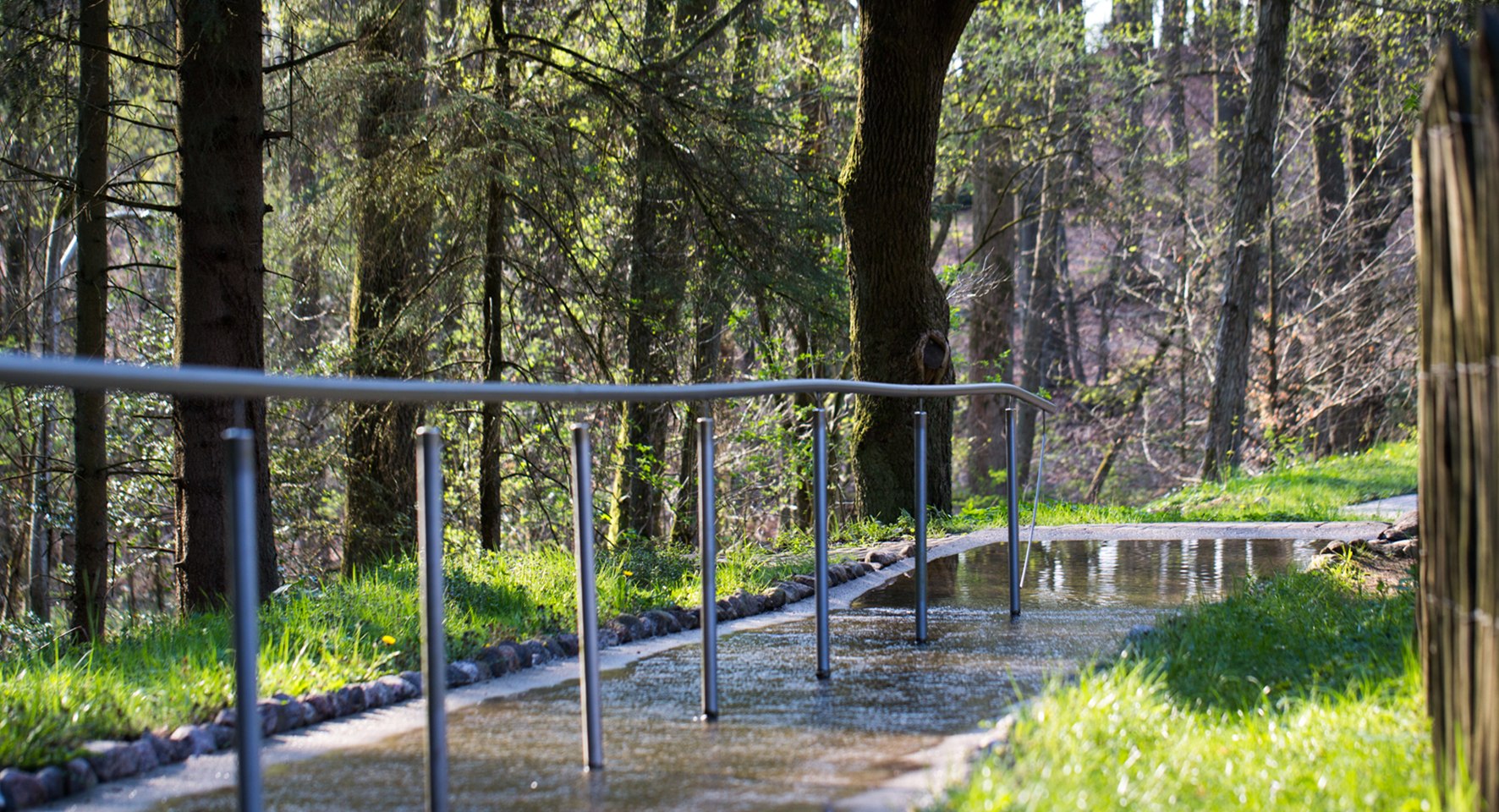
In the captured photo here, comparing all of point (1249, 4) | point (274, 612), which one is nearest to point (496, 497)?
point (274, 612)

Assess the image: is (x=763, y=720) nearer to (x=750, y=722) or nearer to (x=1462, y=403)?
(x=750, y=722)

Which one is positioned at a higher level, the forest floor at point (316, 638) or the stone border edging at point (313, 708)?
the forest floor at point (316, 638)

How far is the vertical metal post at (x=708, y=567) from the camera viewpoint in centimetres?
374

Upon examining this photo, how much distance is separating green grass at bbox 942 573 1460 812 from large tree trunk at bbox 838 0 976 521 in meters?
4.90

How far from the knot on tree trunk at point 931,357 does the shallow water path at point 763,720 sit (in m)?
3.28

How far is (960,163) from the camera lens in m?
17.1

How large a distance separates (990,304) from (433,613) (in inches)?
609

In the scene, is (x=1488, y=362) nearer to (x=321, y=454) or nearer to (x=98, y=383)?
(x=98, y=383)

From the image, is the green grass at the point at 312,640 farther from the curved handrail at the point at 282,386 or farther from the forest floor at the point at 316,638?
the curved handrail at the point at 282,386

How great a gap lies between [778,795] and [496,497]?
819cm

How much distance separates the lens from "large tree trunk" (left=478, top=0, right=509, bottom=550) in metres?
10.0

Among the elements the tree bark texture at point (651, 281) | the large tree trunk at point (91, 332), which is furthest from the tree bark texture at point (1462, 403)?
the large tree trunk at point (91, 332)

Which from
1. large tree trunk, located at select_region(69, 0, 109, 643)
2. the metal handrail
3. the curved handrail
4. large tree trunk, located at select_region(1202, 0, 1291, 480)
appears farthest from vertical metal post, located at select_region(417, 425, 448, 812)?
large tree trunk, located at select_region(1202, 0, 1291, 480)

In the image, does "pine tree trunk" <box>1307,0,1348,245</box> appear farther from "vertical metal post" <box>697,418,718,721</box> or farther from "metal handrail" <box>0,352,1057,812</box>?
"metal handrail" <box>0,352,1057,812</box>
